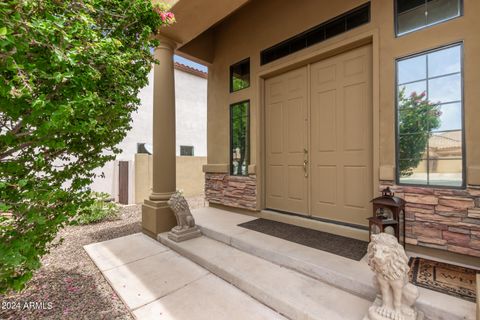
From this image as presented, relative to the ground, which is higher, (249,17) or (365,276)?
(249,17)

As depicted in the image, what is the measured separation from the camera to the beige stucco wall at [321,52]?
7.07 feet

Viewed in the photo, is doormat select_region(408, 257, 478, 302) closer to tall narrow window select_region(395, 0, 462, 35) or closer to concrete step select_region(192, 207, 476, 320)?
concrete step select_region(192, 207, 476, 320)

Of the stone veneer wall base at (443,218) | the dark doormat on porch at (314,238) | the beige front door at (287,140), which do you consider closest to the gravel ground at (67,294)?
the dark doormat on porch at (314,238)

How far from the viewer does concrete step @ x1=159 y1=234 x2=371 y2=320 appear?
1.74m

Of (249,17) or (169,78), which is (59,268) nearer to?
(169,78)

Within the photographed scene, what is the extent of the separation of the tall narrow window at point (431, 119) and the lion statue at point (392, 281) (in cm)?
131

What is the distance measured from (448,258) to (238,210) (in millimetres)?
2943

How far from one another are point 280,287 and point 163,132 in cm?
271

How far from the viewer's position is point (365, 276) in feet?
6.39

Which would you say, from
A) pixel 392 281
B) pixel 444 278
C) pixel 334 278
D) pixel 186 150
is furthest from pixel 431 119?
pixel 186 150

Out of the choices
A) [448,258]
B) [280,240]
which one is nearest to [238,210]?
[280,240]

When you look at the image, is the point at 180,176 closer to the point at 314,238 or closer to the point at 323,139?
the point at 323,139

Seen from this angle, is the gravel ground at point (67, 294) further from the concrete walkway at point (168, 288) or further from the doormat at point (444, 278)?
the doormat at point (444, 278)

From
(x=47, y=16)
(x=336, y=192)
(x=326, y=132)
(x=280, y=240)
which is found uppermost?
(x=47, y=16)
